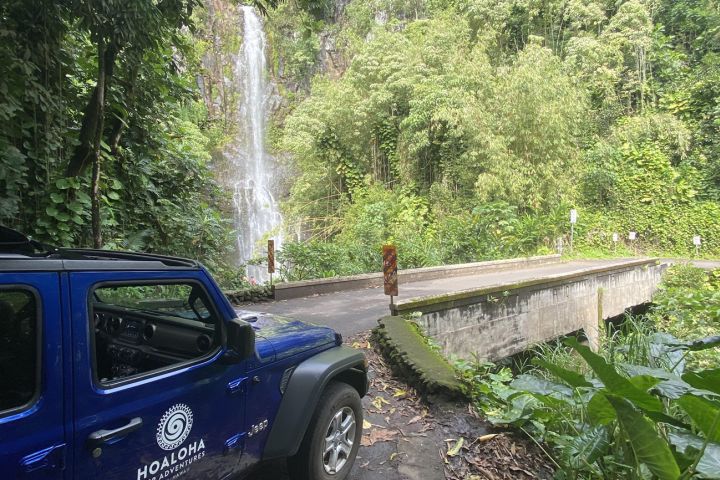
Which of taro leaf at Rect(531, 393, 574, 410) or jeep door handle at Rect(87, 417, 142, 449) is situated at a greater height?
jeep door handle at Rect(87, 417, 142, 449)

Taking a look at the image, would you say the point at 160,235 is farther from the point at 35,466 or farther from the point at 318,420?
the point at 35,466

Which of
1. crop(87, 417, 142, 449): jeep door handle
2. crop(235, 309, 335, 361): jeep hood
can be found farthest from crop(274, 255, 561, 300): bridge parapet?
crop(87, 417, 142, 449): jeep door handle

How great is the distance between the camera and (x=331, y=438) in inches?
122

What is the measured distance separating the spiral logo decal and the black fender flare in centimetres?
68

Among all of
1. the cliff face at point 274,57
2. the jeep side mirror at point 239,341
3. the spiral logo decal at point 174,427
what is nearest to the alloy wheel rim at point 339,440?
the jeep side mirror at point 239,341

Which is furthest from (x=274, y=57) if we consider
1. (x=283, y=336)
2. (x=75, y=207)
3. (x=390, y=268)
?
(x=283, y=336)

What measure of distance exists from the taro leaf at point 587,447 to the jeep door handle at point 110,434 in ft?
8.35

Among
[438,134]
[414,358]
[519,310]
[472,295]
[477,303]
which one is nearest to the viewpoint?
[414,358]

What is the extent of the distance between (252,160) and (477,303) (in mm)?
23772

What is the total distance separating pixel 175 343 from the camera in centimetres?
250

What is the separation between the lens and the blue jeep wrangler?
1.65 metres

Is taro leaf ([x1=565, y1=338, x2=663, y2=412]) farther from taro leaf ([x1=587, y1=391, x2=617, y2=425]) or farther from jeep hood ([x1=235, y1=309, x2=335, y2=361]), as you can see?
jeep hood ([x1=235, y1=309, x2=335, y2=361])

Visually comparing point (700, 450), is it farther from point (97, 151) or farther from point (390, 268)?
point (97, 151)

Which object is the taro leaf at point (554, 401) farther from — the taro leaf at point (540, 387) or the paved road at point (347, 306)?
the paved road at point (347, 306)
